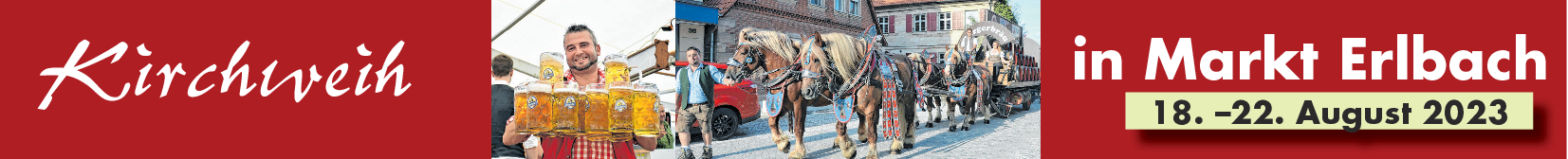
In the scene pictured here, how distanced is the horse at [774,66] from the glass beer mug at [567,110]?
4.60 ft

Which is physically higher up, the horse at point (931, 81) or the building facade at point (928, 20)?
the building facade at point (928, 20)

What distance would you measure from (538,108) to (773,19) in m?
1.80

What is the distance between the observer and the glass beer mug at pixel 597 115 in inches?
195

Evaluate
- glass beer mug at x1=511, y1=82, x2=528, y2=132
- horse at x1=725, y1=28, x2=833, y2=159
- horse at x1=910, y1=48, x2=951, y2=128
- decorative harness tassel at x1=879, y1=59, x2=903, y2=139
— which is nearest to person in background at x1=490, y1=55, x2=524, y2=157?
glass beer mug at x1=511, y1=82, x2=528, y2=132

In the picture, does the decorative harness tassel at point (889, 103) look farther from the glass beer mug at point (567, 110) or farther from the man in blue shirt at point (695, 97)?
the glass beer mug at point (567, 110)

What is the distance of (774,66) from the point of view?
246 inches

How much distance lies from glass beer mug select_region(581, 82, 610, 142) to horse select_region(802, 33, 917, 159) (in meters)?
1.56

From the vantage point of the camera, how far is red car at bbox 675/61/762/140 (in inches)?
275

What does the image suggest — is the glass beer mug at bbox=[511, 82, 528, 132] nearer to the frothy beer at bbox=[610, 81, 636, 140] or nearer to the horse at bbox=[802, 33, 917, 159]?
the frothy beer at bbox=[610, 81, 636, 140]

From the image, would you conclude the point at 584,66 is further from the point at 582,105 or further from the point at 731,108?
the point at 731,108

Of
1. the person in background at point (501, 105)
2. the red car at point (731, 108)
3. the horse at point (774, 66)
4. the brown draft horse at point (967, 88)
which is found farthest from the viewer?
the brown draft horse at point (967, 88)

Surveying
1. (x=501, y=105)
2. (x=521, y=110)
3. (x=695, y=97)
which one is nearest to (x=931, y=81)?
(x=695, y=97)

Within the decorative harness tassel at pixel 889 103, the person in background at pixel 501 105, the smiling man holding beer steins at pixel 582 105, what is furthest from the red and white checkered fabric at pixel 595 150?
the decorative harness tassel at pixel 889 103

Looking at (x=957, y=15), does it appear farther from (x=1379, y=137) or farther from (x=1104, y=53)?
(x=1379, y=137)
